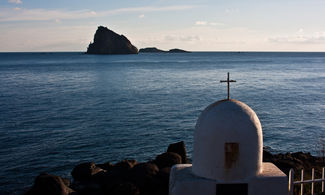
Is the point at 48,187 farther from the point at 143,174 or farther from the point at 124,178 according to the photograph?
the point at 143,174

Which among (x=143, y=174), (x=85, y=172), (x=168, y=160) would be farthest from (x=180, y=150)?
(x=85, y=172)

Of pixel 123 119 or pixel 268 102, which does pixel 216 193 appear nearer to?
pixel 123 119

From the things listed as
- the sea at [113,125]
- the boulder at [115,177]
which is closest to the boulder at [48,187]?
the boulder at [115,177]

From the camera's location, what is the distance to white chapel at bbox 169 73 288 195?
7977 mm

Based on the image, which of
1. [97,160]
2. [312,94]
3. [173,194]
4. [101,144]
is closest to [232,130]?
[173,194]

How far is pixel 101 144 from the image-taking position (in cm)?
2398

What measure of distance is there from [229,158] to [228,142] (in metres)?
0.40

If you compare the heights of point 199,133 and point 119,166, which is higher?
point 199,133

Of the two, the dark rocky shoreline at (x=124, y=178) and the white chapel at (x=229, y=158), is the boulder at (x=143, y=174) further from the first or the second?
the white chapel at (x=229, y=158)

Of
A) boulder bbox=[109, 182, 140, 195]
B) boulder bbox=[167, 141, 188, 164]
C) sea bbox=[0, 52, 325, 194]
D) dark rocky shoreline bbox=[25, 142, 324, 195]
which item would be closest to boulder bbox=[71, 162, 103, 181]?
dark rocky shoreline bbox=[25, 142, 324, 195]

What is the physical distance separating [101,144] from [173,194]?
16229mm

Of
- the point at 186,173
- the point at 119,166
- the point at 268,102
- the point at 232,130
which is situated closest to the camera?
the point at 232,130

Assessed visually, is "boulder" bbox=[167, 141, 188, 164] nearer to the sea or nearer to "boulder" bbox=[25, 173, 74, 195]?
the sea

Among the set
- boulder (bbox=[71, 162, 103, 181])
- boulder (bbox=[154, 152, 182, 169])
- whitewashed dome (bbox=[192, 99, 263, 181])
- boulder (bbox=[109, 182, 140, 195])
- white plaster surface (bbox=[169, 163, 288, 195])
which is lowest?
boulder (bbox=[71, 162, 103, 181])
